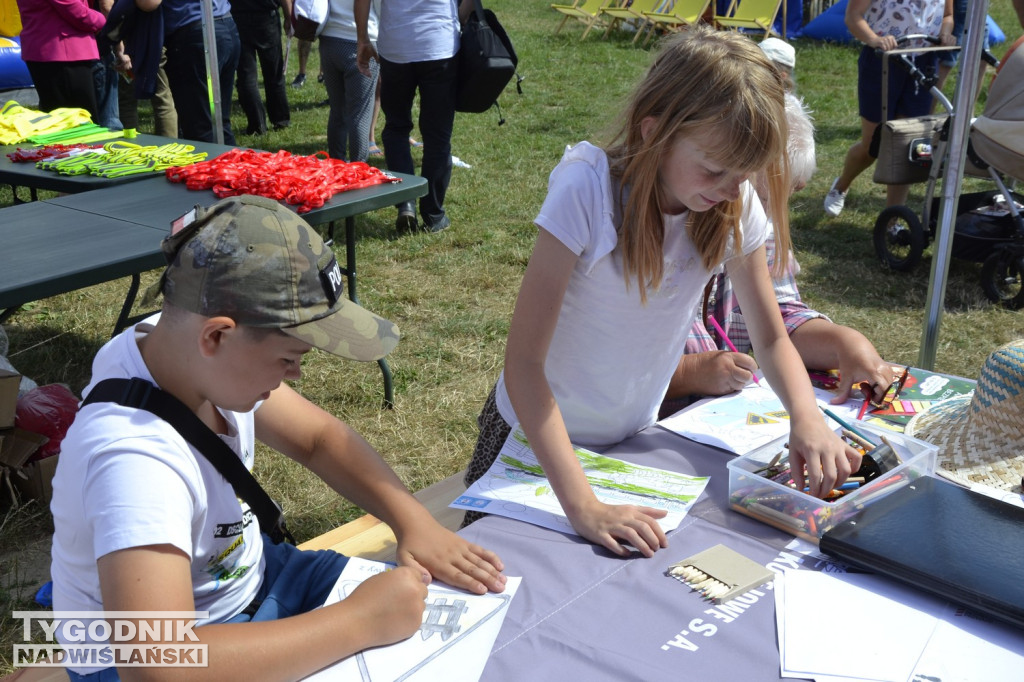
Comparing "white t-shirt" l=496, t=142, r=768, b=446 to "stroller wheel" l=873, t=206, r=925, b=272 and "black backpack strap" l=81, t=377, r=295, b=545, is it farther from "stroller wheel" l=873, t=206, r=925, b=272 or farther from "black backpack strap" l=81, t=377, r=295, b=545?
"stroller wheel" l=873, t=206, r=925, b=272

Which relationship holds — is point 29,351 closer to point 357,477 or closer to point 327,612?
point 357,477

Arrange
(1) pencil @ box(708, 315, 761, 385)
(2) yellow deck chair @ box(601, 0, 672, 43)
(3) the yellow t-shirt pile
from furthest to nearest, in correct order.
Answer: (2) yellow deck chair @ box(601, 0, 672, 43), (3) the yellow t-shirt pile, (1) pencil @ box(708, 315, 761, 385)

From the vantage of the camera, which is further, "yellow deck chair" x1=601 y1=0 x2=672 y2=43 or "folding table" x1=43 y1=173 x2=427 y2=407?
"yellow deck chair" x1=601 y1=0 x2=672 y2=43

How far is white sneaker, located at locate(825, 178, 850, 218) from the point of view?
18.9 feet

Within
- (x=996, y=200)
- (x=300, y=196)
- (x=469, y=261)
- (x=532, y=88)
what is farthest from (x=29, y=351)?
(x=532, y=88)

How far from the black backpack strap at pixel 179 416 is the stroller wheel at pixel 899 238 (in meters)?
4.29

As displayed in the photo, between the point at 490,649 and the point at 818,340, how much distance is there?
1.21m

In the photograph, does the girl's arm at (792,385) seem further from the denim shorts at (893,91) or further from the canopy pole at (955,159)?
the denim shorts at (893,91)

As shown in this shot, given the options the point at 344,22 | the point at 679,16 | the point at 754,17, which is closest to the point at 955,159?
the point at 344,22

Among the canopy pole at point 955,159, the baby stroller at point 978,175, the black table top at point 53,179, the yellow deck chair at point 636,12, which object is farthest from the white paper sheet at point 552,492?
the yellow deck chair at point 636,12

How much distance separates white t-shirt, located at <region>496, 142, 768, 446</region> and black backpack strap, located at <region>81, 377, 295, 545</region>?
65 cm

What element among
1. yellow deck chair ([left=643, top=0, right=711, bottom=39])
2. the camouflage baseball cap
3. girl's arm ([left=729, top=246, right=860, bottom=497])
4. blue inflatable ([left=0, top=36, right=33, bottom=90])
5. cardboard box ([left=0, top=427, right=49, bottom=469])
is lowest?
cardboard box ([left=0, top=427, right=49, bottom=469])

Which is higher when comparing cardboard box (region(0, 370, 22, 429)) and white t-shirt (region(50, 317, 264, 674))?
white t-shirt (region(50, 317, 264, 674))

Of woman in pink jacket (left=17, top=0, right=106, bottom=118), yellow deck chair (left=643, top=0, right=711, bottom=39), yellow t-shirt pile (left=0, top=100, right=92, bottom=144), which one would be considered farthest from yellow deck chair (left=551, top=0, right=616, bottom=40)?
yellow t-shirt pile (left=0, top=100, right=92, bottom=144)
